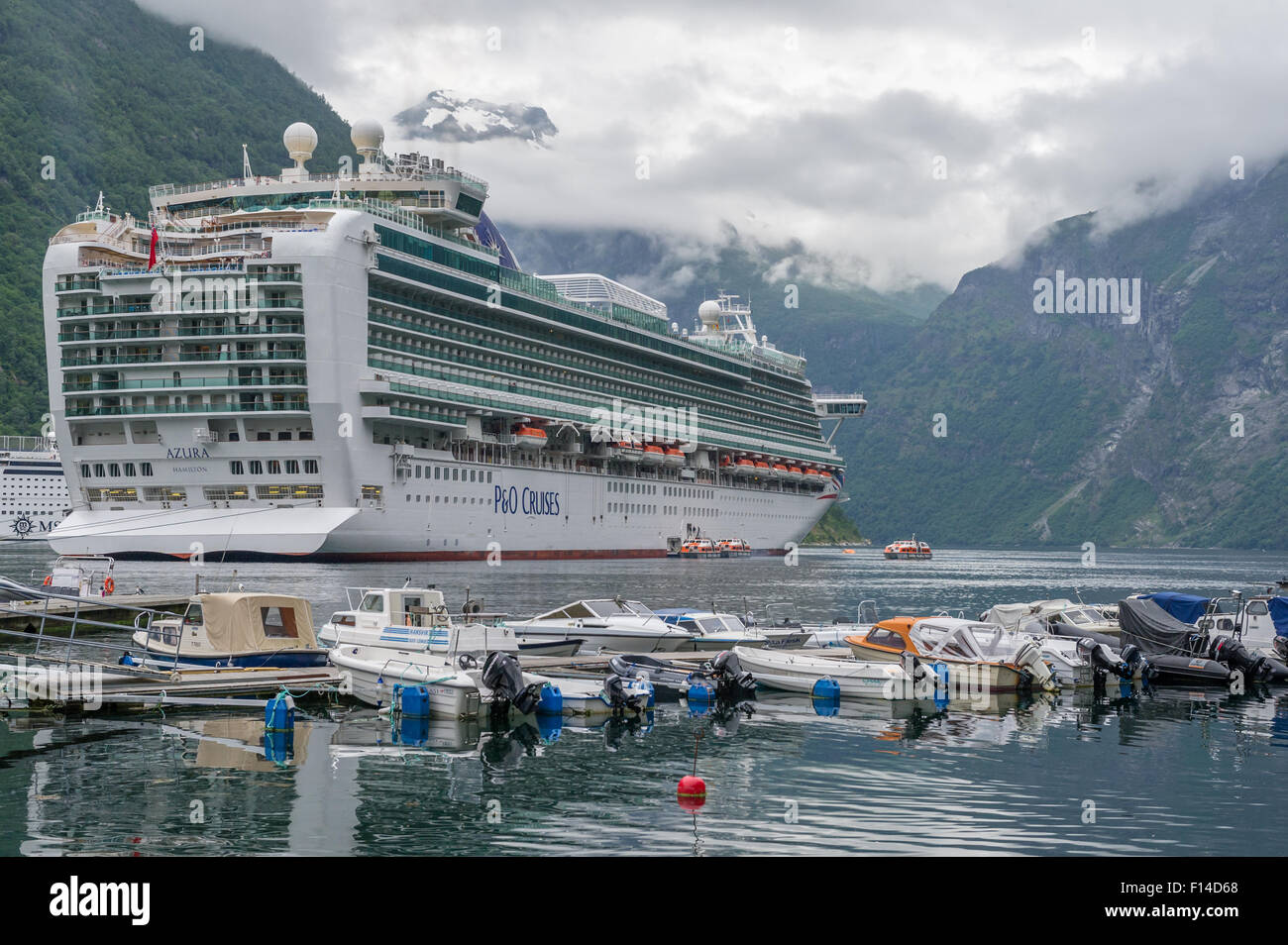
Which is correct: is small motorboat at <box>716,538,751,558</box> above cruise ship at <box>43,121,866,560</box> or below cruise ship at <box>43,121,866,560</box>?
below

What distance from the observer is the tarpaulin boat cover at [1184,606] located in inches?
1732

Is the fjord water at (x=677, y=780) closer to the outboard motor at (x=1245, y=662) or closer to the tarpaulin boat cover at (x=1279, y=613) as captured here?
the outboard motor at (x=1245, y=662)

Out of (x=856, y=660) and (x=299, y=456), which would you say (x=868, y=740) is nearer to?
(x=856, y=660)

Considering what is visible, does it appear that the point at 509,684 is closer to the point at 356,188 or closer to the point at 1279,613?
the point at 1279,613

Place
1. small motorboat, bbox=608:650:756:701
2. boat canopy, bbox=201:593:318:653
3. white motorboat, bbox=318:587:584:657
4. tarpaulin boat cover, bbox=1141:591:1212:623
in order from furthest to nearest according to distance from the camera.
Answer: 1. tarpaulin boat cover, bbox=1141:591:1212:623
2. small motorboat, bbox=608:650:756:701
3. white motorboat, bbox=318:587:584:657
4. boat canopy, bbox=201:593:318:653

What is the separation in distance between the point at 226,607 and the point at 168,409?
53117 millimetres

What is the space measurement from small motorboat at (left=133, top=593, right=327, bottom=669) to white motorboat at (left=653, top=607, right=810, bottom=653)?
470 inches

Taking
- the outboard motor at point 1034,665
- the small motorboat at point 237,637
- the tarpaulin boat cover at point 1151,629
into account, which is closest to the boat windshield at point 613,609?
the small motorboat at point 237,637

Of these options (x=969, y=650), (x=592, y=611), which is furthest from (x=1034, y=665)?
(x=592, y=611)

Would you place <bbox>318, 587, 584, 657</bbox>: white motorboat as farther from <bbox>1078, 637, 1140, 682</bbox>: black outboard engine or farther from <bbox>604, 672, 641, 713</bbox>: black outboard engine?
<bbox>1078, 637, 1140, 682</bbox>: black outboard engine

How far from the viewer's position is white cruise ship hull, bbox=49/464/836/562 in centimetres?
7944

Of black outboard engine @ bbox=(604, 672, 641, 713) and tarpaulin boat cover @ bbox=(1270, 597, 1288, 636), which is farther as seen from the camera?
tarpaulin boat cover @ bbox=(1270, 597, 1288, 636)

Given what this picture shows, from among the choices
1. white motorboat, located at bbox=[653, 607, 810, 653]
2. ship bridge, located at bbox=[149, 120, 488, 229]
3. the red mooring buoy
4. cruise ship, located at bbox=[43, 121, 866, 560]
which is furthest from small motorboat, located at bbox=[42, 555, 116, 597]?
the red mooring buoy
